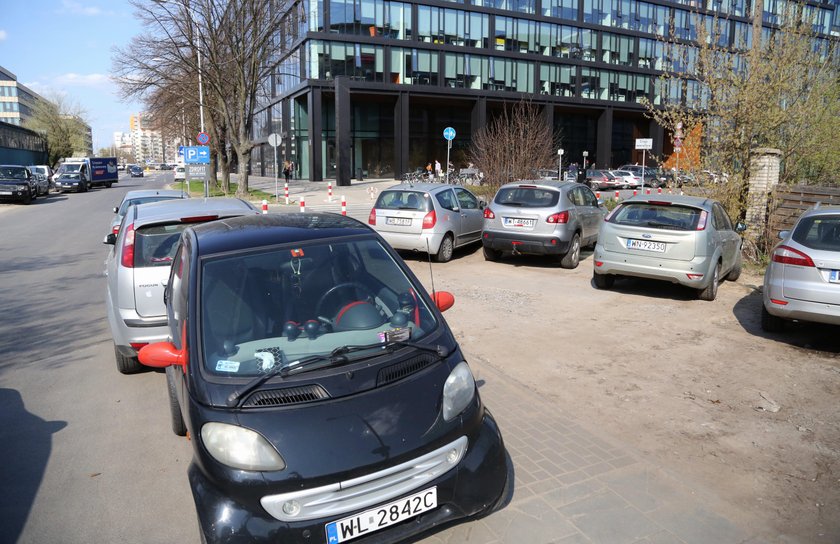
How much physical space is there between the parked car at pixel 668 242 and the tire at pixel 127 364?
6.91 metres

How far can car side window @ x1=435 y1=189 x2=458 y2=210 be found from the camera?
13.2 meters

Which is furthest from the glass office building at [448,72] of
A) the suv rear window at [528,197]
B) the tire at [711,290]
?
the tire at [711,290]

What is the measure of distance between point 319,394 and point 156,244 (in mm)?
3752

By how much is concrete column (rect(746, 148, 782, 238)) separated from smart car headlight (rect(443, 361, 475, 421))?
11.6 meters

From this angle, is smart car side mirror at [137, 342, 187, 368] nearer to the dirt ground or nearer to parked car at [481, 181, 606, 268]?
the dirt ground

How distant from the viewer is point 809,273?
682cm

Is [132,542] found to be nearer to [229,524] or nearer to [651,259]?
[229,524]

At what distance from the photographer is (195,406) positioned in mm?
3025

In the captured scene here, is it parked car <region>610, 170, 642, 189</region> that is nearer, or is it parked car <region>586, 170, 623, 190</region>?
parked car <region>586, 170, 623, 190</region>

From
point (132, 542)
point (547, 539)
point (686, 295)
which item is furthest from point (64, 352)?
point (686, 295)

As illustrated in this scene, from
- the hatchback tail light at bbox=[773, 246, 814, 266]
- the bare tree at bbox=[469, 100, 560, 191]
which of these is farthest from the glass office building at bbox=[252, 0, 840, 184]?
the hatchback tail light at bbox=[773, 246, 814, 266]

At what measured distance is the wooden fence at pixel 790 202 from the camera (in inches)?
470

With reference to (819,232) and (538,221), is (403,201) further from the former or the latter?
(819,232)

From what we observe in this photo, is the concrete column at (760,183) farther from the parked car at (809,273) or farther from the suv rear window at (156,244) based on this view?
the suv rear window at (156,244)
